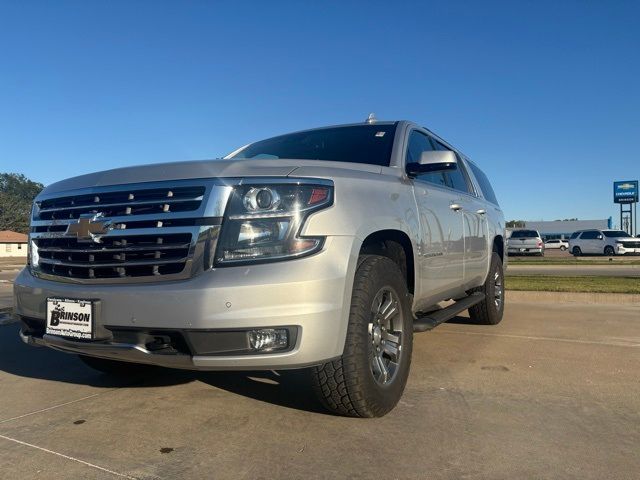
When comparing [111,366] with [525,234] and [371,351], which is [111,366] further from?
[525,234]

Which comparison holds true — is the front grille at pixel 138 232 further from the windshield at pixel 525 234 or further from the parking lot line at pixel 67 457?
the windshield at pixel 525 234

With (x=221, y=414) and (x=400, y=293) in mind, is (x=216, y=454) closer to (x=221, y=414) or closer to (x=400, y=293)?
(x=221, y=414)

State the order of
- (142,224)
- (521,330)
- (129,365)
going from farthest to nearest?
(521,330), (129,365), (142,224)

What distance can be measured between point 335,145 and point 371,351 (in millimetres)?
2006

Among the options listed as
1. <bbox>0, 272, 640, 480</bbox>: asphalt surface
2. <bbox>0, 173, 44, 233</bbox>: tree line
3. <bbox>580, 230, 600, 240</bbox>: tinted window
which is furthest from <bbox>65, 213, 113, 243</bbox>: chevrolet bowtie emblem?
<bbox>0, 173, 44, 233</bbox>: tree line

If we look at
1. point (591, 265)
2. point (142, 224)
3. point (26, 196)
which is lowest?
point (591, 265)

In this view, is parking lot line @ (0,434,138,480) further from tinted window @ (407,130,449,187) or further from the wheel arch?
tinted window @ (407,130,449,187)

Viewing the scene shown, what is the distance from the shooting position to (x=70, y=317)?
3.05 m

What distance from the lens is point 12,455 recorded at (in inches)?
109

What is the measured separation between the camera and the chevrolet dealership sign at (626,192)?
54.3 meters

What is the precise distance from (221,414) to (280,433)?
0.51 m

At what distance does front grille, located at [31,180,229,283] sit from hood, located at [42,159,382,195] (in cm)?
5

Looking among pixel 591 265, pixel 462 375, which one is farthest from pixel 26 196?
pixel 462 375

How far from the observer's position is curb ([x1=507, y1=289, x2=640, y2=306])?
8797 millimetres
